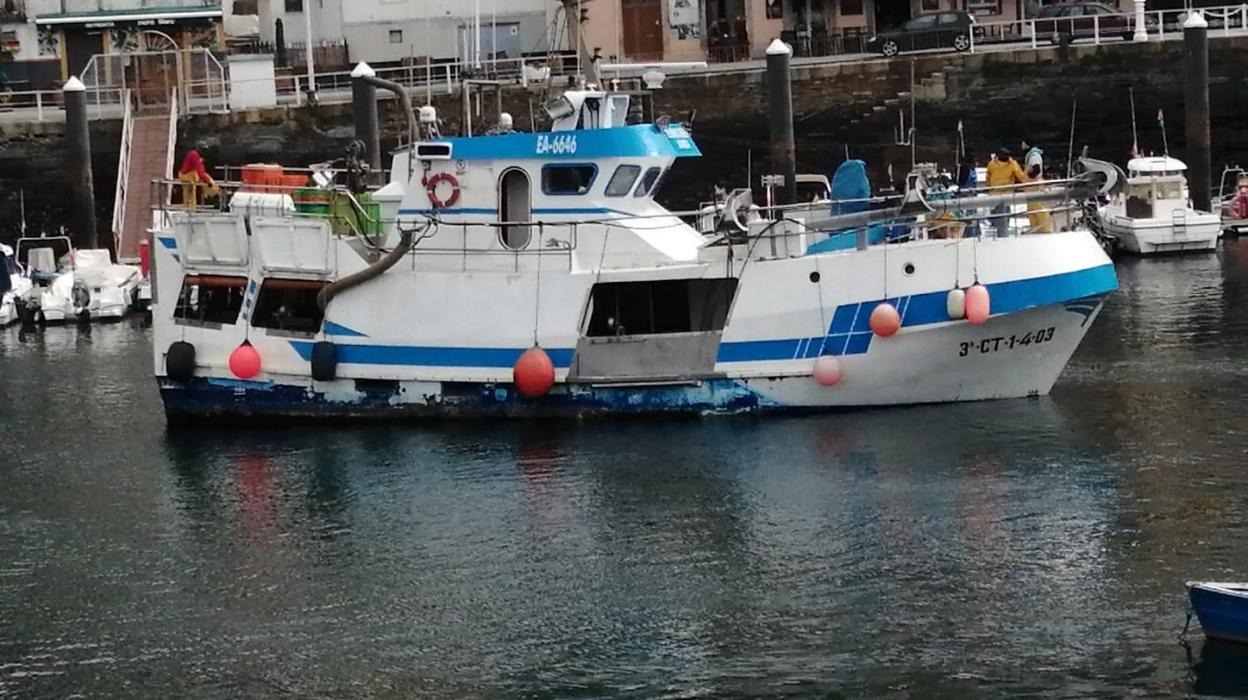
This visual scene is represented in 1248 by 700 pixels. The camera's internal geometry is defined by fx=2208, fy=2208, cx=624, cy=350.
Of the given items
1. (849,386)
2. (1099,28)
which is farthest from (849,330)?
(1099,28)

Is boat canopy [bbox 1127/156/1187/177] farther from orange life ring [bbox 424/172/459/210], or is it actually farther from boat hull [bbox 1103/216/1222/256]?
orange life ring [bbox 424/172/459/210]

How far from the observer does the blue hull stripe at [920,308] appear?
24.3m

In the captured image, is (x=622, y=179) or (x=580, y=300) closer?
(x=580, y=300)

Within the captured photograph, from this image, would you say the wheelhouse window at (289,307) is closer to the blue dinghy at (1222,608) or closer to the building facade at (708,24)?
the blue dinghy at (1222,608)

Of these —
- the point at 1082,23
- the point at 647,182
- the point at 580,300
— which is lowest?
the point at 580,300

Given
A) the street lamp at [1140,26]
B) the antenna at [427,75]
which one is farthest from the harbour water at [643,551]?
the street lamp at [1140,26]

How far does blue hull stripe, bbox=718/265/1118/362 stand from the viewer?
958 inches

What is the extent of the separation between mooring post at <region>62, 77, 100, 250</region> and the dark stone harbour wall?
4409 mm

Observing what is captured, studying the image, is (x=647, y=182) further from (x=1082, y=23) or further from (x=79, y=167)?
(x=1082, y=23)

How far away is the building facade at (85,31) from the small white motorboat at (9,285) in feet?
47.6

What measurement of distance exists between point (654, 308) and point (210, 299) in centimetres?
550

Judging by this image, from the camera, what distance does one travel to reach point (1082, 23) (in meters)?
53.3

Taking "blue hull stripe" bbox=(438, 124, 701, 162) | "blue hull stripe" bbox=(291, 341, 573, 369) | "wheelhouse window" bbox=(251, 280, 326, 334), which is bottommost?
"blue hull stripe" bbox=(291, 341, 573, 369)

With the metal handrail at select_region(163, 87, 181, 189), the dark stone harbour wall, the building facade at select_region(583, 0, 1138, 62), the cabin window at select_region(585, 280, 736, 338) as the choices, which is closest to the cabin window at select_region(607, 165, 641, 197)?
the cabin window at select_region(585, 280, 736, 338)
